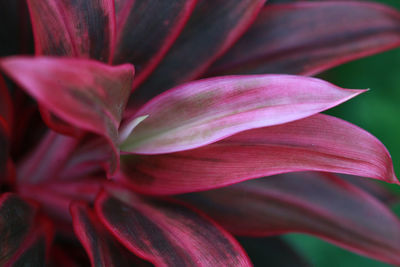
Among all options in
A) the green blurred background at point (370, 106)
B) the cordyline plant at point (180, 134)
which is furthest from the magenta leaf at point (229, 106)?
the green blurred background at point (370, 106)

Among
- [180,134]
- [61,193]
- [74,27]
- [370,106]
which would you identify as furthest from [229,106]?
[370,106]

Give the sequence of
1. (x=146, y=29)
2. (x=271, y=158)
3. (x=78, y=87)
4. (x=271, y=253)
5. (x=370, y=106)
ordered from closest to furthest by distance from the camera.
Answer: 1. (x=78, y=87)
2. (x=271, y=158)
3. (x=146, y=29)
4. (x=271, y=253)
5. (x=370, y=106)

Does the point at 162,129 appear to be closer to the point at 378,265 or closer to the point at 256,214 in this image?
the point at 256,214

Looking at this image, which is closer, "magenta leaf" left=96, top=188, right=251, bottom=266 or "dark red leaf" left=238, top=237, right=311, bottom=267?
"magenta leaf" left=96, top=188, right=251, bottom=266

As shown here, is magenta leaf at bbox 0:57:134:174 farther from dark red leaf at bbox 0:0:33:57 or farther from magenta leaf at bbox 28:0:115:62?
dark red leaf at bbox 0:0:33:57

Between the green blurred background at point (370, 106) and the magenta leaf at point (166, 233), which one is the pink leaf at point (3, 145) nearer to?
the magenta leaf at point (166, 233)

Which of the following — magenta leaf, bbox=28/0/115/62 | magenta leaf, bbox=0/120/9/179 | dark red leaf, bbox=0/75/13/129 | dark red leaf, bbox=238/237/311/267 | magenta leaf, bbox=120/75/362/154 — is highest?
magenta leaf, bbox=28/0/115/62

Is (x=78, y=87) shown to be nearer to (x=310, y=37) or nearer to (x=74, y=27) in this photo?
(x=74, y=27)

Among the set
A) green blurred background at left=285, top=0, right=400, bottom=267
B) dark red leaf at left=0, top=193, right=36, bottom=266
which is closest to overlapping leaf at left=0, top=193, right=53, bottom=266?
dark red leaf at left=0, top=193, right=36, bottom=266

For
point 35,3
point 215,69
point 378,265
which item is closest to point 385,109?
point 378,265
